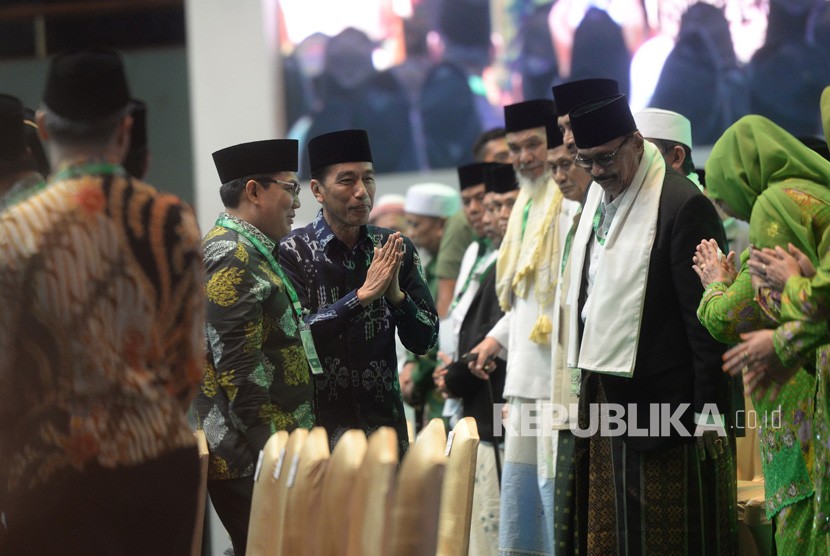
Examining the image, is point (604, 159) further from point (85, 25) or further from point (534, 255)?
point (85, 25)

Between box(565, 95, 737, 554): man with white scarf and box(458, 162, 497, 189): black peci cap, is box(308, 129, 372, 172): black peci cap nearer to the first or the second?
box(565, 95, 737, 554): man with white scarf

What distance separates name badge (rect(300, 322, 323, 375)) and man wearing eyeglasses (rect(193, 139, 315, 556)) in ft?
0.03

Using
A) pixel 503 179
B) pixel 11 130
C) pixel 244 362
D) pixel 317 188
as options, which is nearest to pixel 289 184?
pixel 317 188

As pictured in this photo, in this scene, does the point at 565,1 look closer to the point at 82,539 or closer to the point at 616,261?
the point at 616,261

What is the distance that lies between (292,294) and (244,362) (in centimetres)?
30

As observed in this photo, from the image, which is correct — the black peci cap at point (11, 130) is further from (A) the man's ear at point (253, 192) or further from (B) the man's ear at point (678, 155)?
(B) the man's ear at point (678, 155)

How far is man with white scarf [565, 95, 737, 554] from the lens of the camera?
141 inches

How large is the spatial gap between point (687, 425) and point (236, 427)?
132cm

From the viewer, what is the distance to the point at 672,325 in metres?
3.62

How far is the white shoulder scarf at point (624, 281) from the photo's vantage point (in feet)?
11.9

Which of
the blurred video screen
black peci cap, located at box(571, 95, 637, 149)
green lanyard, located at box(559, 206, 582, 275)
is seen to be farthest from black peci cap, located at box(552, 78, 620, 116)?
the blurred video screen

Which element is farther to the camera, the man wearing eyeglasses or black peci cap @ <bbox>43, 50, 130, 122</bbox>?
the man wearing eyeglasses

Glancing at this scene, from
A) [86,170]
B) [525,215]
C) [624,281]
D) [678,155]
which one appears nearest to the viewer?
[86,170]

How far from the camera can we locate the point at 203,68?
8789 millimetres
